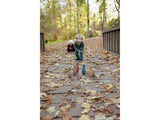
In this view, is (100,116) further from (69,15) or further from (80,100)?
(69,15)

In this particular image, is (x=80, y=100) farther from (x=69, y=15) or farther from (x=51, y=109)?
(x=69, y=15)

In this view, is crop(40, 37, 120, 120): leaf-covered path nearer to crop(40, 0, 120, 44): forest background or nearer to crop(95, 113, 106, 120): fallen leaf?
crop(95, 113, 106, 120): fallen leaf

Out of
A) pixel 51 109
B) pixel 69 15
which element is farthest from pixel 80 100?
pixel 69 15

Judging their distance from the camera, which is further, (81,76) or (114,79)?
(81,76)

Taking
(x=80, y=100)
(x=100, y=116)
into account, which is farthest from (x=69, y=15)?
(x=100, y=116)

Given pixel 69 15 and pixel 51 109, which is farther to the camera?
pixel 69 15

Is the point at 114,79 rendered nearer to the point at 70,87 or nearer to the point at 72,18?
the point at 70,87

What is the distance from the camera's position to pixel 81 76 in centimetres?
187

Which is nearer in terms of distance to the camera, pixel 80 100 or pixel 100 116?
pixel 100 116

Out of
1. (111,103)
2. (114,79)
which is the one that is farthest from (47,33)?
(114,79)

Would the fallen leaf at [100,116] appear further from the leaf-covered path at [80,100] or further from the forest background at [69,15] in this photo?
the forest background at [69,15]

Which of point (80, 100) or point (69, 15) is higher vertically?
point (69, 15)

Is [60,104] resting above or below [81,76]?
below
